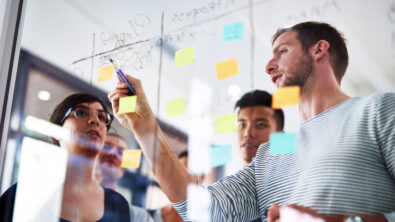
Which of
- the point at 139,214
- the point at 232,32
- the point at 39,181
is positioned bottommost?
the point at 139,214

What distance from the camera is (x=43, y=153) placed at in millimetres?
1457

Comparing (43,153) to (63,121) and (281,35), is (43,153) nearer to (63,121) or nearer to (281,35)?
(63,121)

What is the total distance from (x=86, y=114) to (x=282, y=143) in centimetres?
74

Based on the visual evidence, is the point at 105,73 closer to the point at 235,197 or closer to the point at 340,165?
the point at 235,197

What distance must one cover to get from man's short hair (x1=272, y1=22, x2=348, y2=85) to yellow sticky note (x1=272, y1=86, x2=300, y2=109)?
11 centimetres

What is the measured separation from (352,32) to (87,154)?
93cm

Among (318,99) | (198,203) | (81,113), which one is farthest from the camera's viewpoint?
(81,113)

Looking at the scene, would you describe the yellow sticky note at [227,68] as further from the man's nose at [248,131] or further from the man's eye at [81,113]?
the man's eye at [81,113]

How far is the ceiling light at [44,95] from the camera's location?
58.2 inches

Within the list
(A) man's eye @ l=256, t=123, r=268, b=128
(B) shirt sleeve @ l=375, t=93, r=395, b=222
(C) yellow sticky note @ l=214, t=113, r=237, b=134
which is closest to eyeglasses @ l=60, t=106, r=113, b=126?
(C) yellow sticky note @ l=214, t=113, r=237, b=134

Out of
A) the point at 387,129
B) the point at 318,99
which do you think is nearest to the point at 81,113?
the point at 318,99

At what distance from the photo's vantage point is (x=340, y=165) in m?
0.88

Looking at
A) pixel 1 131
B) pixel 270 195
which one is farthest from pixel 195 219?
pixel 1 131

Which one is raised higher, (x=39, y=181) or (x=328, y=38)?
(x=328, y=38)
